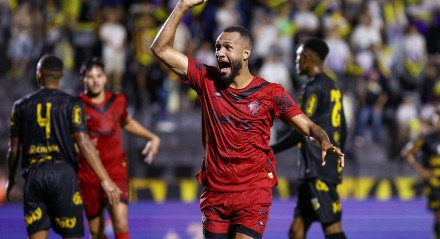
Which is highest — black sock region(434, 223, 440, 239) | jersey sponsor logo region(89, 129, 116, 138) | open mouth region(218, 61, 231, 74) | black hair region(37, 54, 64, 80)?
open mouth region(218, 61, 231, 74)

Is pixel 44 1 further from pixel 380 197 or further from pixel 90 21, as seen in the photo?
pixel 380 197

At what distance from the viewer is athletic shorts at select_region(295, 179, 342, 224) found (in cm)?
894

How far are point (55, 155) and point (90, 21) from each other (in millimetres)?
12229

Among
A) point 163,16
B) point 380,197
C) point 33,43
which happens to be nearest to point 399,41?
point 380,197

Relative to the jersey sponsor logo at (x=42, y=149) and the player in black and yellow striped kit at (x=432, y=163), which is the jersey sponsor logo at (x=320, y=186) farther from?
the player in black and yellow striped kit at (x=432, y=163)

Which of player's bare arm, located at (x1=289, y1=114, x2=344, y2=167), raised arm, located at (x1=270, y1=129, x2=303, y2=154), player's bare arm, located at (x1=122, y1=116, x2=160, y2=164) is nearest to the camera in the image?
player's bare arm, located at (x1=289, y1=114, x2=344, y2=167)

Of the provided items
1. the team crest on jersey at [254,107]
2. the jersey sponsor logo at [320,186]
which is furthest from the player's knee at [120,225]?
the team crest on jersey at [254,107]

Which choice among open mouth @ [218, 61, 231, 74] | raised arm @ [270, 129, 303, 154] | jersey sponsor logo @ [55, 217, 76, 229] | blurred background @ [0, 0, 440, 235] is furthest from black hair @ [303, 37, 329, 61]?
blurred background @ [0, 0, 440, 235]

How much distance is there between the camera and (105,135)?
9602 mm

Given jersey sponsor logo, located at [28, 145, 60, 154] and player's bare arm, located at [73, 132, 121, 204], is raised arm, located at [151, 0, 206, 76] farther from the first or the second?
jersey sponsor logo, located at [28, 145, 60, 154]

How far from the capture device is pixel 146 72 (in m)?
19.0

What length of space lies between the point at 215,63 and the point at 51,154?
422 inches

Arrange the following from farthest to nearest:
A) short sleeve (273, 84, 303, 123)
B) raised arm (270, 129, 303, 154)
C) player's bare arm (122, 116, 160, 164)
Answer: player's bare arm (122, 116, 160, 164)
raised arm (270, 129, 303, 154)
short sleeve (273, 84, 303, 123)

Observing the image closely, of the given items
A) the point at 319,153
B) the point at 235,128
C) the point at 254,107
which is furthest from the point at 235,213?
the point at 319,153
